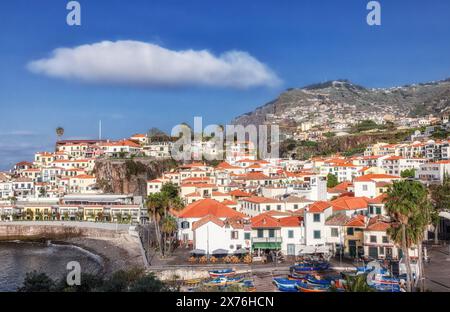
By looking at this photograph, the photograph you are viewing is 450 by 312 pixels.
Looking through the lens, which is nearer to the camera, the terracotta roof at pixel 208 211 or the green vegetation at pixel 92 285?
the green vegetation at pixel 92 285

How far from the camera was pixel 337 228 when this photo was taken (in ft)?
134

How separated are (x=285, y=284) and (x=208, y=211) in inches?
760

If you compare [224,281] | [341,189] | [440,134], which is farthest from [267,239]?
[440,134]

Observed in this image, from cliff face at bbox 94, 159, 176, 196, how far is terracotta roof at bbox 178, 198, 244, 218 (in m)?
48.2

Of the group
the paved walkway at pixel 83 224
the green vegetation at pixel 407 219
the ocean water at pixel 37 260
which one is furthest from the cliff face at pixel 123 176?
the green vegetation at pixel 407 219

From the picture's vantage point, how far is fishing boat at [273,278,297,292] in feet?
98.3

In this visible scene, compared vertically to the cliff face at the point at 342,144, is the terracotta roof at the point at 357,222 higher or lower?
lower

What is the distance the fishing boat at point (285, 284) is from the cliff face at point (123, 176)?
69.5 meters

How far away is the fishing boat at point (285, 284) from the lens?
29952 millimetres

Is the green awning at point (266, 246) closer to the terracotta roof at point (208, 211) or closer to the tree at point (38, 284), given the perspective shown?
the terracotta roof at point (208, 211)

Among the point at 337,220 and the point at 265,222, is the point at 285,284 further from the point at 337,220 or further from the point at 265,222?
the point at 337,220

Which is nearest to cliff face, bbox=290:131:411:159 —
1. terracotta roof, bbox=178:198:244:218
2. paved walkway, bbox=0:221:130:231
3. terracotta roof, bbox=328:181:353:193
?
terracotta roof, bbox=328:181:353:193

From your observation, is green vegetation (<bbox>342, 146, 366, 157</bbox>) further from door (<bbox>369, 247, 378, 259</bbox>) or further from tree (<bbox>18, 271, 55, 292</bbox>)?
tree (<bbox>18, 271, 55, 292</bbox>)
